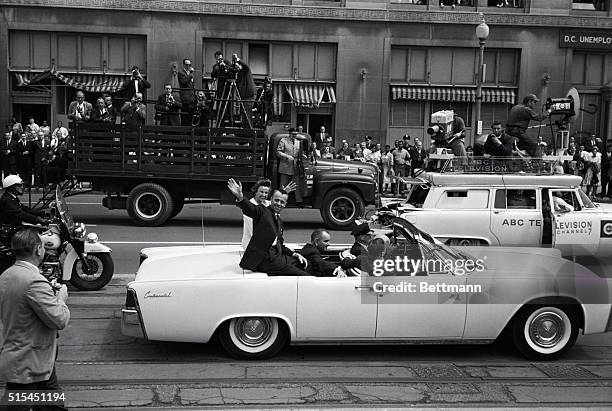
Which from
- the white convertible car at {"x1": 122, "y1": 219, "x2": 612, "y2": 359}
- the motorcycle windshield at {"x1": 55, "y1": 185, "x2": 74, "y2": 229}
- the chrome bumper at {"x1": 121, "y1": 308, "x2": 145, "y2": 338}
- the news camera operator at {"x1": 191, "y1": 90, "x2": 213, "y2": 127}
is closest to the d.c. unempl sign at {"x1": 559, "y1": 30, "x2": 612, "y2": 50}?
the news camera operator at {"x1": 191, "y1": 90, "x2": 213, "y2": 127}

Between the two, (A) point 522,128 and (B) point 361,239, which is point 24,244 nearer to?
(B) point 361,239

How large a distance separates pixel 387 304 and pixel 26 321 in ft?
10.7

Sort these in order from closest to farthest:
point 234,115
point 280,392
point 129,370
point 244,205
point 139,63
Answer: point 280,392, point 129,370, point 244,205, point 234,115, point 139,63

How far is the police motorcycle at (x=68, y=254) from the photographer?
28.9ft

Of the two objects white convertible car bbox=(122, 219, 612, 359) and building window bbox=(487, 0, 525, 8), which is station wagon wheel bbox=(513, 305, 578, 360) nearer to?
white convertible car bbox=(122, 219, 612, 359)

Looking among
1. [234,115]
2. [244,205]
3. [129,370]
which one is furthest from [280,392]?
[234,115]

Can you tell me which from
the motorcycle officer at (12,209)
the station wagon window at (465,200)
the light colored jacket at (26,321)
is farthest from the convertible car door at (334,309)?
the station wagon window at (465,200)

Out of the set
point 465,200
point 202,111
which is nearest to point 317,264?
point 465,200

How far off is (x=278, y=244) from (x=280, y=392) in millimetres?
1720

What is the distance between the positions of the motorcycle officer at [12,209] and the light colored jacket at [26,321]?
4.79 m

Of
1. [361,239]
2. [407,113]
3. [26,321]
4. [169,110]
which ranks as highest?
[407,113]

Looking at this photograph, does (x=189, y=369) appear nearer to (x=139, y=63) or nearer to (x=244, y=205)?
(x=244, y=205)

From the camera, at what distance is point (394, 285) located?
260 inches

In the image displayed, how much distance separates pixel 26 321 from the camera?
14.5 ft
